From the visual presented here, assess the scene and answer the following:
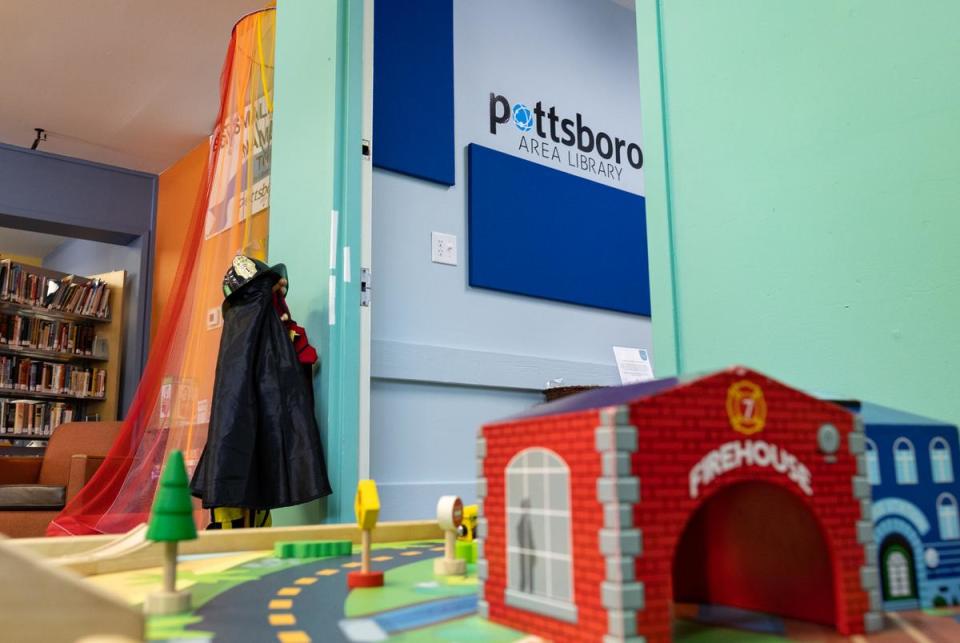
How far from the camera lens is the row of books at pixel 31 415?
6.49 metres

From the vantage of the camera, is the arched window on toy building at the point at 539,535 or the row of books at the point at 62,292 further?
the row of books at the point at 62,292

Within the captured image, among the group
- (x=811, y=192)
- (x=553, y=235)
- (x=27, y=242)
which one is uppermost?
(x=27, y=242)

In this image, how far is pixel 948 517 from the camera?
0.66 metres

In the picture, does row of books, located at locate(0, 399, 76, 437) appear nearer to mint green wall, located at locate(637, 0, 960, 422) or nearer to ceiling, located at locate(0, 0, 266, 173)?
ceiling, located at locate(0, 0, 266, 173)

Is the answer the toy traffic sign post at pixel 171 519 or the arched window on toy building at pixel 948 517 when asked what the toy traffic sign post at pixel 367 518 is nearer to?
the toy traffic sign post at pixel 171 519

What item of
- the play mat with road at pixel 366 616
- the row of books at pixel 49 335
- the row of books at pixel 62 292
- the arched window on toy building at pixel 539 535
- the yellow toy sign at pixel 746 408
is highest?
the row of books at pixel 62 292

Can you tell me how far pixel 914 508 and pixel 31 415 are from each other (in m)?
7.35

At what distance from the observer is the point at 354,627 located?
0.61 meters

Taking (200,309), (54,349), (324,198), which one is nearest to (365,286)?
(324,198)

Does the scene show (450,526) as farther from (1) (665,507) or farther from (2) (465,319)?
(2) (465,319)

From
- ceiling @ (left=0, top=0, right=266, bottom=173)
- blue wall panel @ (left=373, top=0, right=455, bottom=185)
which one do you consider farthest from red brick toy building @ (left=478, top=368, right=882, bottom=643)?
ceiling @ (left=0, top=0, right=266, bottom=173)

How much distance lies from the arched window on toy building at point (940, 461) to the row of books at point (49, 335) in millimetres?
7237

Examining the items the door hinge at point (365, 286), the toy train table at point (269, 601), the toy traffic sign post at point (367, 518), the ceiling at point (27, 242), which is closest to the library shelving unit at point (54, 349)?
the ceiling at point (27, 242)

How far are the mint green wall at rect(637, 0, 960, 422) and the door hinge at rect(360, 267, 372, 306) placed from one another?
1.26 m
